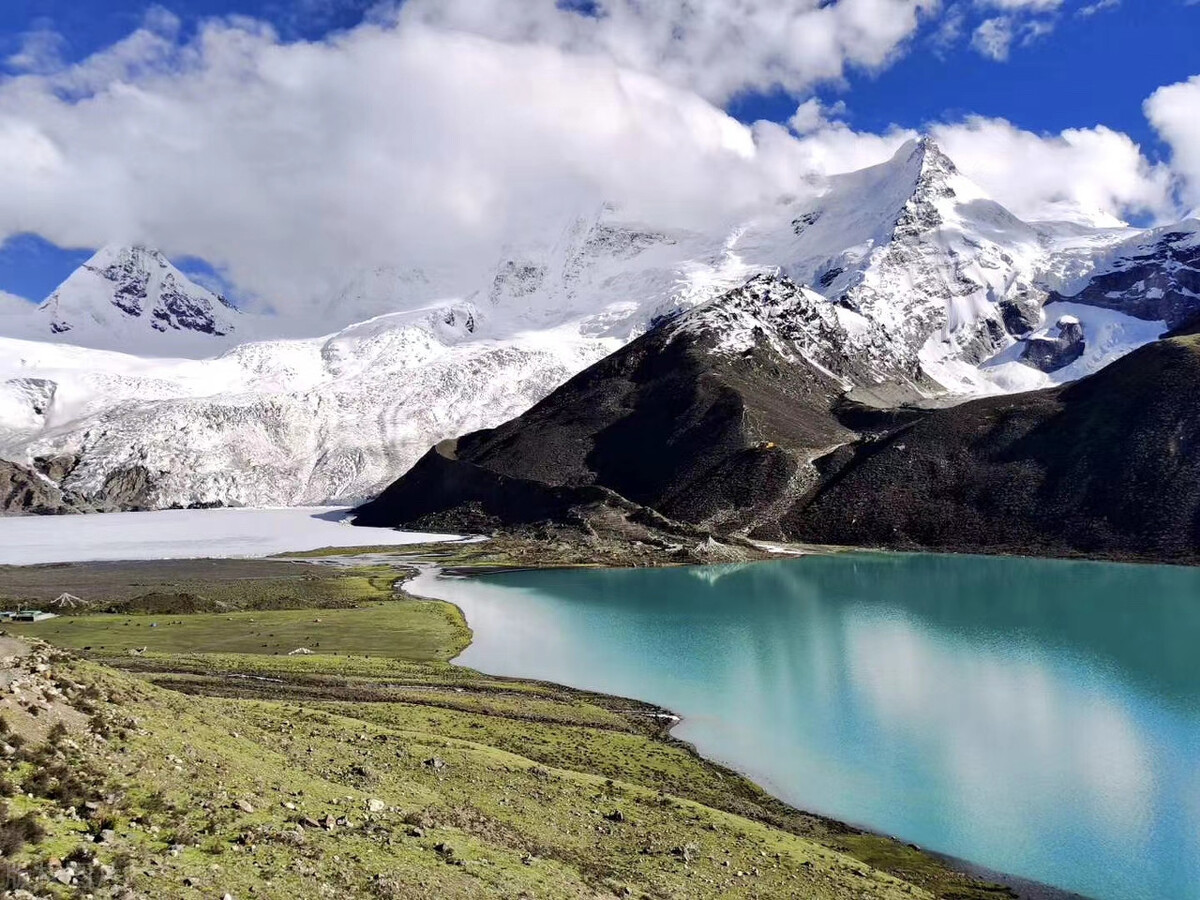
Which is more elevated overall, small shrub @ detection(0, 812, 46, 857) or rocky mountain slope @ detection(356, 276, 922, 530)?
rocky mountain slope @ detection(356, 276, 922, 530)

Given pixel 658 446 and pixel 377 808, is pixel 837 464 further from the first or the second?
pixel 377 808

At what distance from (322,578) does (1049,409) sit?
107 meters

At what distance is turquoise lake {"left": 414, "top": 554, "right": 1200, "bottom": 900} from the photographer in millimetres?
25906

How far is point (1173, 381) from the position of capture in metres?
122

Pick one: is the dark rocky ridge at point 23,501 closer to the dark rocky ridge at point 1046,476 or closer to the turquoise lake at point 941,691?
the turquoise lake at point 941,691

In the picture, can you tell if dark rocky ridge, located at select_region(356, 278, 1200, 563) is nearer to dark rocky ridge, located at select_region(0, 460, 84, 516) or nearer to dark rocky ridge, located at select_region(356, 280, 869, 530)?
dark rocky ridge, located at select_region(356, 280, 869, 530)

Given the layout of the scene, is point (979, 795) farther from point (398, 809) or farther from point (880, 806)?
point (398, 809)

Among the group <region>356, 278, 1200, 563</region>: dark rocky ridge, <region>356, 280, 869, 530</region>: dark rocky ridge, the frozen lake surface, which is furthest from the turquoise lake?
the frozen lake surface

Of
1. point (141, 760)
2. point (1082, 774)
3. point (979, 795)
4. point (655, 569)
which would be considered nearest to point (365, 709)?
point (141, 760)

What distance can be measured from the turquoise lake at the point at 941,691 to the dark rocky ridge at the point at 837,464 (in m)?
24.9

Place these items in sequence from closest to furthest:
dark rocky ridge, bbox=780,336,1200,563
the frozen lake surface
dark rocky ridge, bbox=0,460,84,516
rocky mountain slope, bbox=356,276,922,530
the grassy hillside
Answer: the grassy hillside → dark rocky ridge, bbox=780,336,1200,563 → the frozen lake surface → rocky mountain slope, bbox=356,276,922,530 → dark rocky ridge, bbox=0,460,84,516

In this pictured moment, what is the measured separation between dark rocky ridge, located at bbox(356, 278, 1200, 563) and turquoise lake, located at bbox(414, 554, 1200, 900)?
24.9 meters

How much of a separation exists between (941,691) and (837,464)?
99630 millimetres

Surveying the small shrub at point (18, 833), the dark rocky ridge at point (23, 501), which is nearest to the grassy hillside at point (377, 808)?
the small shrub at point (18, 833)
